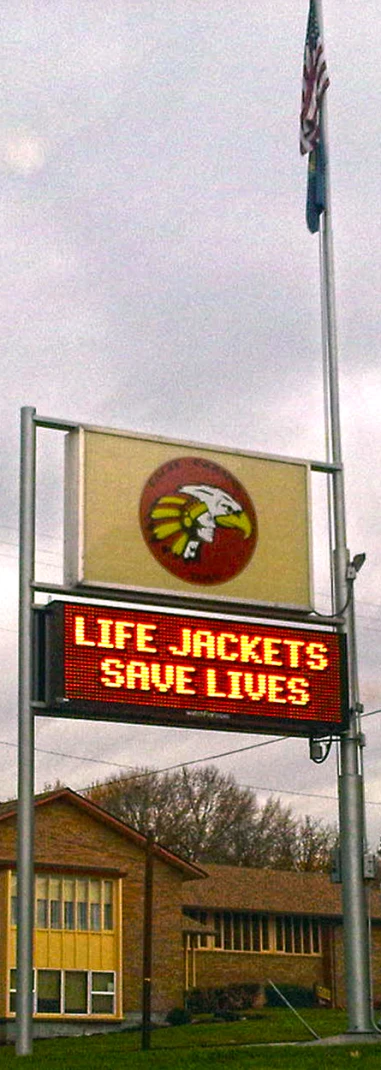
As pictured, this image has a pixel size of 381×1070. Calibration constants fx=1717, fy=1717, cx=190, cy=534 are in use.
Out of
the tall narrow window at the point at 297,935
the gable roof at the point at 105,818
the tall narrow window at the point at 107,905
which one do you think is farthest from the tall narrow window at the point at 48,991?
the tall narrow window at the point at 297,935

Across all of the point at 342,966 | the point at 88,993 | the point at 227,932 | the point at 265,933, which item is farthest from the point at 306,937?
the point at 88,993

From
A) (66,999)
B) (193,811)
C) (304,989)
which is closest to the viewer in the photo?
(66,999)

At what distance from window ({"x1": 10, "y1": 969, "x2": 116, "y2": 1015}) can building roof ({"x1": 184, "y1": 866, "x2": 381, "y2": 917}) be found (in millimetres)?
9930

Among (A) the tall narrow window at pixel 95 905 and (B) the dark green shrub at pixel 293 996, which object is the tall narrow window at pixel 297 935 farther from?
(A) the tall narrow window at pixel 95 905

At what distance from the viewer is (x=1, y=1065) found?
2005 centimetres

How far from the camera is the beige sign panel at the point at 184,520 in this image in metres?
22.6

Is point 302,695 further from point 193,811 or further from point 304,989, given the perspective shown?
point 193,811

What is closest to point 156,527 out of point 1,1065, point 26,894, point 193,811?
point 26,894

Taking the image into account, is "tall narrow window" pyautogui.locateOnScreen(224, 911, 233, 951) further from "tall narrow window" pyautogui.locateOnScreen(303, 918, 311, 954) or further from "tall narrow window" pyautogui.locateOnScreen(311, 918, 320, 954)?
"tall narrow window" pyautogui.locateOnScreen(311, 918, 320, 954)

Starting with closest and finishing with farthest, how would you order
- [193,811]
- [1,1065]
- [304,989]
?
1. [1,1065]
2. [304,989]
3. [193,811]

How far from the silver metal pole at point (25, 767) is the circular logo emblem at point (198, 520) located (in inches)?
68.3

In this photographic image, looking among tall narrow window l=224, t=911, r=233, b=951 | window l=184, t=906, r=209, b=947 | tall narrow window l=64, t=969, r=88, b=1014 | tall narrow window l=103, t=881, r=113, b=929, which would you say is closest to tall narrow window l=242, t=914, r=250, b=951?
tall narrow window l=224, t=911, r=233, b=951

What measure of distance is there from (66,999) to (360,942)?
2939 centimetres

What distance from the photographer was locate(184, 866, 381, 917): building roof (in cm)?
6262
